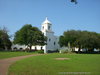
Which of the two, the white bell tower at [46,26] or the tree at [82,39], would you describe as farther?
the white bell tower at [46,26]

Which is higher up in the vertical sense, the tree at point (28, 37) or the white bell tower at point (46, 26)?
the white bell tower at point (46, 26)

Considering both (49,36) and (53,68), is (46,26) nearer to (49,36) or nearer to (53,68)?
(49,36)

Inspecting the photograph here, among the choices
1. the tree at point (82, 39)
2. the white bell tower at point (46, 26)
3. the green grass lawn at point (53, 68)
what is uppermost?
the white bell tower at point (46, 26)

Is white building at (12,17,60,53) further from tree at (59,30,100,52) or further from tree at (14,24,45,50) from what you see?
tree at (14,24,45,50)

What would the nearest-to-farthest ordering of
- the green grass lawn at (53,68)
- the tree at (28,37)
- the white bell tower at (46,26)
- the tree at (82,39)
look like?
the green grass lawn at (53,68)
the tree at (82,39)
the tree at (28,37)
the white bell tower at (46,26)

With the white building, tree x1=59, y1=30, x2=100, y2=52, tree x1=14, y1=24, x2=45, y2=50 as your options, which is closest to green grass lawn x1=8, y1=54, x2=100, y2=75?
tree x1=59, y1=30, x2=100, y2=52

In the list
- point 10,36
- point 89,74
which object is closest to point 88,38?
point 10,36

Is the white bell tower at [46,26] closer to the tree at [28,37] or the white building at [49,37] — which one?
the white building at [49,37]

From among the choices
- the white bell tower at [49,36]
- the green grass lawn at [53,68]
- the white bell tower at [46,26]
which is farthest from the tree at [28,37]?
the green grass lawn at [53,68]

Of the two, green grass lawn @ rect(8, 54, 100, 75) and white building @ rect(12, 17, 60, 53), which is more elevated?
white building @ rect(12, 17, 60, 53)

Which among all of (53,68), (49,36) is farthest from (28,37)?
(53,68)

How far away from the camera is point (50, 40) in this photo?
79.8m

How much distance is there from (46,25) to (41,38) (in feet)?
42.3

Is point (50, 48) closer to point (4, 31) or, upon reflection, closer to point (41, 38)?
point (41, 38)
